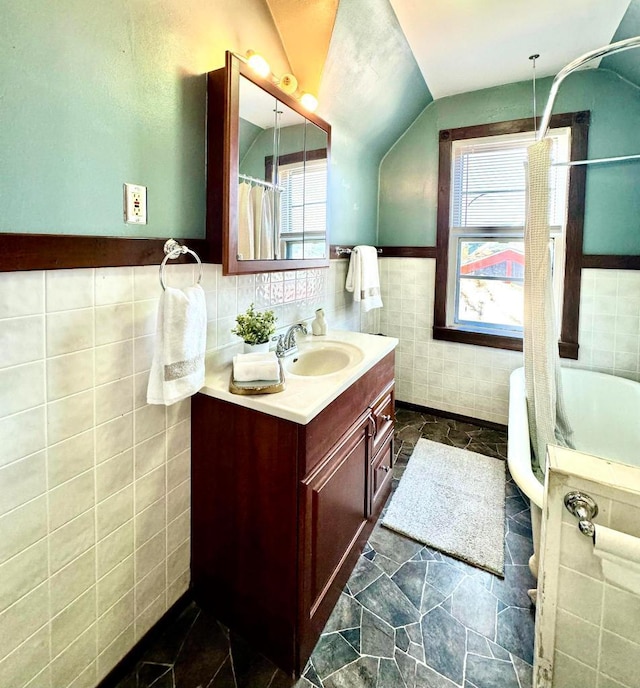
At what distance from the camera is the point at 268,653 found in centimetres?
134

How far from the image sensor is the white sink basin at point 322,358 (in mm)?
1900

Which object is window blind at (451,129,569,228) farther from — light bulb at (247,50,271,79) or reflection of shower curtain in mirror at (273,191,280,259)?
light bulb at (247,50,271,79)

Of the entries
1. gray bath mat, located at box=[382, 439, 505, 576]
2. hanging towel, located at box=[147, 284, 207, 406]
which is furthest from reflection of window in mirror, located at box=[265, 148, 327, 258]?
gray bath mat, located at box=[382, 439, 505, 576]

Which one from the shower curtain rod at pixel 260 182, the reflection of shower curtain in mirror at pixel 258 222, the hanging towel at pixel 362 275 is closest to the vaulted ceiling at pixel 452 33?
the shower curtain rod at pixel 260 182

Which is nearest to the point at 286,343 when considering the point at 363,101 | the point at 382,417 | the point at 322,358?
the point at 322,358

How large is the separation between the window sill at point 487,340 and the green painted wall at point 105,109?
223 centimetres

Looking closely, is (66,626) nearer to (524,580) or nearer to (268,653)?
(268,653)

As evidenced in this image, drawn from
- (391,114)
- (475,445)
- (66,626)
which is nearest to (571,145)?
(391,114)

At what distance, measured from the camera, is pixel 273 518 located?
1.27m

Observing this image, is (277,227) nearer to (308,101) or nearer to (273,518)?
(308,101)

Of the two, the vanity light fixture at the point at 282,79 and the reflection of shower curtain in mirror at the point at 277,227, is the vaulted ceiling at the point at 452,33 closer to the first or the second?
the vanity light fixture at the point at 282,79

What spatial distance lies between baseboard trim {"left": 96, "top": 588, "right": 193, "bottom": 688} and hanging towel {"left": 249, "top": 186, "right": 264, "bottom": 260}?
4.58 ft

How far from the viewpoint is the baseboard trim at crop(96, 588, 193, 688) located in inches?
49.0

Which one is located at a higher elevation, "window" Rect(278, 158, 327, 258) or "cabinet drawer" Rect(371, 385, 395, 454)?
"window" Rect(278, 158, 327, 258)
